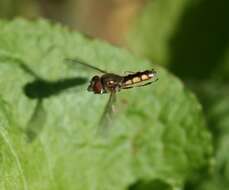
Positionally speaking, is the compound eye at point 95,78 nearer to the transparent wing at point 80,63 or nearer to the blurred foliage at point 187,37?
the transparent wing at point 80,63

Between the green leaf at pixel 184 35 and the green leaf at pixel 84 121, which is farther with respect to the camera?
the green leaf at pixel 184 35

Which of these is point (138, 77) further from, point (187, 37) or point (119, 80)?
point (187, 37)

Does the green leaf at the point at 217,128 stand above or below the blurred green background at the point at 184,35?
below

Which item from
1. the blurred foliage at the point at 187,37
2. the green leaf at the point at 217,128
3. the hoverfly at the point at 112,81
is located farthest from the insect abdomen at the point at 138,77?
the blurred foliage at the point at 187,37

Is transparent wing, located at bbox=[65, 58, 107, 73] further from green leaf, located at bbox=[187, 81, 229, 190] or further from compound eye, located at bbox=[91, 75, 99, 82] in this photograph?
green leaf, located at bbox=[187, 81, 229, 190]

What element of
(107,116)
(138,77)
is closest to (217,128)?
(138,77)

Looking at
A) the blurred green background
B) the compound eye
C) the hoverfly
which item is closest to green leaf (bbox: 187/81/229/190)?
the blurred green background
